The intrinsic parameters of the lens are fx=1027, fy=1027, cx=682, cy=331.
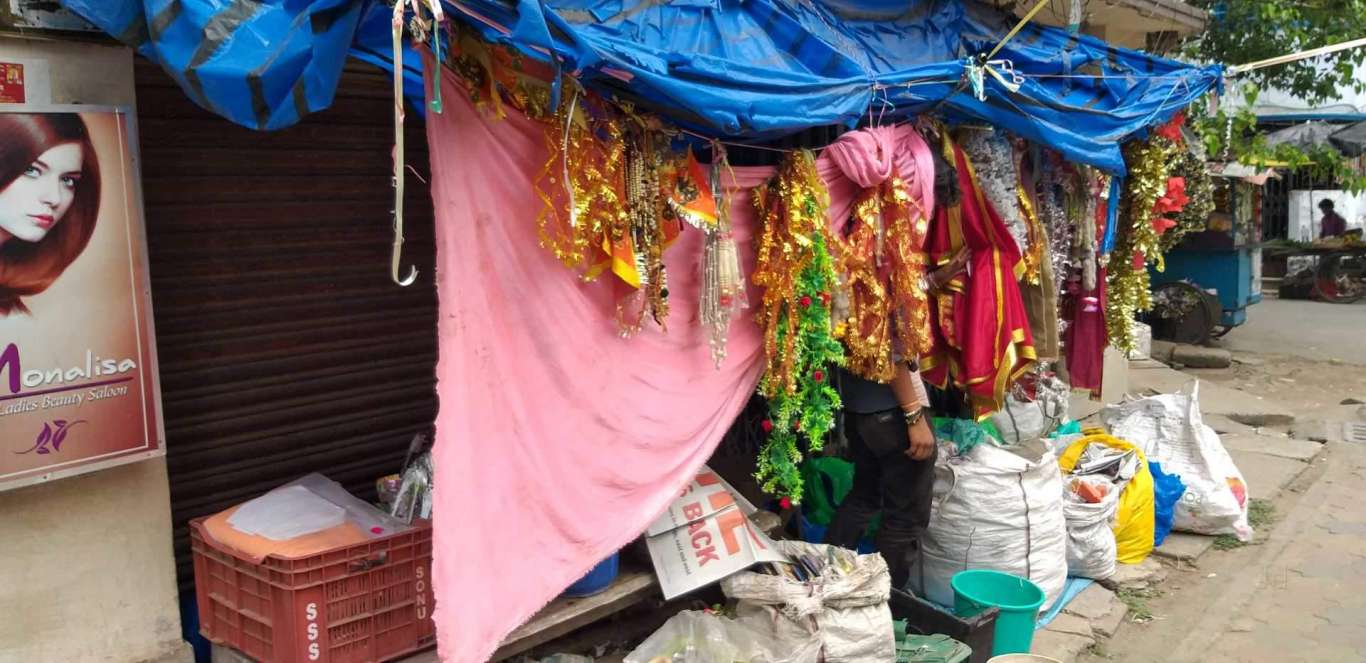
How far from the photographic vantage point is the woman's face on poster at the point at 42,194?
2621 mm

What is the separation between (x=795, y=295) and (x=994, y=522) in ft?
5.54

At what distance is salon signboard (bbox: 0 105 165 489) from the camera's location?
263 centimetres

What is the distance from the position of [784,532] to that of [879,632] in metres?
1.29

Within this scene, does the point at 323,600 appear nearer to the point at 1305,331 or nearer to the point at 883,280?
the point at 883,280

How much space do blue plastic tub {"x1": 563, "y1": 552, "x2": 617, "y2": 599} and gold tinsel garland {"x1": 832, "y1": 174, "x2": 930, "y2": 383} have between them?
1260 mm

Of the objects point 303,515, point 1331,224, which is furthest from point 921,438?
point 1331,224

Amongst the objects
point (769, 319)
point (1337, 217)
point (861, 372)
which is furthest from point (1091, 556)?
point (1337, 217)

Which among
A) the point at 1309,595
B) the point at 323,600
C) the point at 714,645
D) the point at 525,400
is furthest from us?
the point at 1309,595

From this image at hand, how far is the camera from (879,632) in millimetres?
3762

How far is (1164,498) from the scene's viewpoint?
594 cm

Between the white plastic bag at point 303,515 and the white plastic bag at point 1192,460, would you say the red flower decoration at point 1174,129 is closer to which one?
the white plastic bag at point 1192,460

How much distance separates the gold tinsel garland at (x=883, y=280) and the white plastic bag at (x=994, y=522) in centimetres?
90

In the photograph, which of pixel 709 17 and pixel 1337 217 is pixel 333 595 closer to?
pixel 709 17

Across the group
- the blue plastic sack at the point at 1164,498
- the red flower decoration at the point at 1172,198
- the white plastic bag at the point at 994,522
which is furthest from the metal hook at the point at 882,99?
the blue plastic sack at the point at 1164,498
